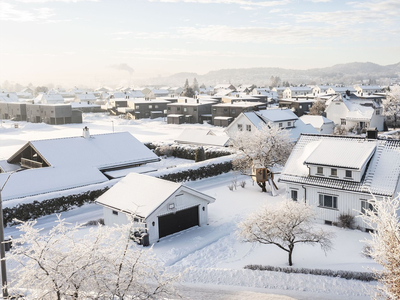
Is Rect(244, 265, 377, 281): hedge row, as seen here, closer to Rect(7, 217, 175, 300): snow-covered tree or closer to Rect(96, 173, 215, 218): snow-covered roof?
Rect(96, 173, 215, 218): snow-covered roof

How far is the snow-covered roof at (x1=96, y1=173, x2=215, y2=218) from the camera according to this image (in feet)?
79.7

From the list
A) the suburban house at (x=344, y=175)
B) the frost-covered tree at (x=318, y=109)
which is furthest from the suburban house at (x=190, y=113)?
the suburban house at (x=344, y=175)

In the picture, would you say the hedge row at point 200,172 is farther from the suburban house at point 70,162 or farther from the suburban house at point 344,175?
the suburban house at point 344,175

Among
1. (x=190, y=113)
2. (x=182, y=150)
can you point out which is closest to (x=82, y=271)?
(x=182, y=150)

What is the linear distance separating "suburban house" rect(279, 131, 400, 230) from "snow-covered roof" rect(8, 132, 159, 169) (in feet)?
54.8

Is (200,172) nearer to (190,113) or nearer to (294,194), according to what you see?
(294,194)

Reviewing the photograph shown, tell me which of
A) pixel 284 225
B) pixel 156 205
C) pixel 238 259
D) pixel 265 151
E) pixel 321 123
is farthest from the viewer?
pixel 321 123

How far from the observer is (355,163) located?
83.7 ft

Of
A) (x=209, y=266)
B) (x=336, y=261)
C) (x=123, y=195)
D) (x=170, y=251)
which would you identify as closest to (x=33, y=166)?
(x=123, y=195)

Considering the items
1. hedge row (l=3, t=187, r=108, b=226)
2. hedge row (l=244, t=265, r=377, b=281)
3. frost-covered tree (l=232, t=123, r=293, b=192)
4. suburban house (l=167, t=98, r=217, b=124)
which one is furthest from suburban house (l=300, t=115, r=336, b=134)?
hedge row (l=244, t=265, r=377, b=281)

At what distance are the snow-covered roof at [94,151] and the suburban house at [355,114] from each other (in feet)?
150

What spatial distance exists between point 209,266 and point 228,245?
10.4ft

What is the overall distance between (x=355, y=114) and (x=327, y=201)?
49639mm

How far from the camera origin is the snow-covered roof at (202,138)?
172 feet
